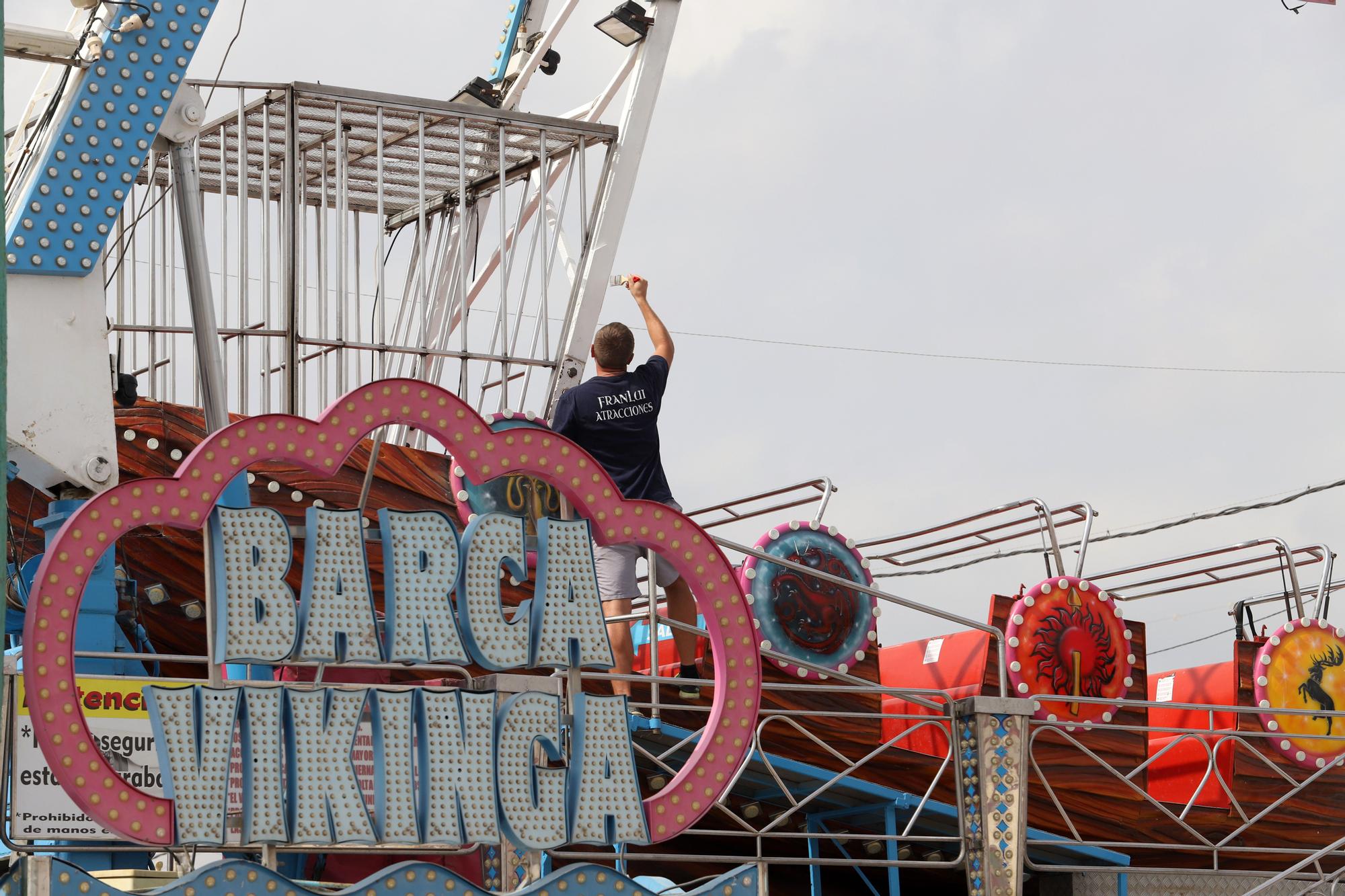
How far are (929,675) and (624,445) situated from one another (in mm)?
2628

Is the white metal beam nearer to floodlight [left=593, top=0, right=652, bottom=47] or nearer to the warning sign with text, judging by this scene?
floodlight [left=593, top=0, right=652, bottom=47]

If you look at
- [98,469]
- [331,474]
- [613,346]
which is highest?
[613,346]

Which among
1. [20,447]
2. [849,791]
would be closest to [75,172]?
[20,447]

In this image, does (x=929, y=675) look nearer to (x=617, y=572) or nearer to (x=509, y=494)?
(x=617, y=572)

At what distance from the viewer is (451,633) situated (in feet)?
21.9

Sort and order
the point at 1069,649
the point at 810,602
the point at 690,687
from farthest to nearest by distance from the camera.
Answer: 1. the point at 1069,649
2. the point at 810,602
3. the point at 690,687

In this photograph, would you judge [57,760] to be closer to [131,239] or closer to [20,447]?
[20,447]

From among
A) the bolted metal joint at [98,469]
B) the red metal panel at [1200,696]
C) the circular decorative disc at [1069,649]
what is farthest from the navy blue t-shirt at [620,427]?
the red metal panel at [1200,696]

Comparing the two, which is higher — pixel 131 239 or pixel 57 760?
pixel 131 239

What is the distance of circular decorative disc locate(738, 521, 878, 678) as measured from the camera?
346 inches

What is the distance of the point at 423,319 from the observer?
1050 centimetres

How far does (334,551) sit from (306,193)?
3750 mm

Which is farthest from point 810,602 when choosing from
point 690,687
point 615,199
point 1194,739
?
point 1194,739

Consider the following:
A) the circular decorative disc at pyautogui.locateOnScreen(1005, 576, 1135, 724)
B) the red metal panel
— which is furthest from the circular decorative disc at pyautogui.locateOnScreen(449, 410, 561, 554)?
the red metal panel
